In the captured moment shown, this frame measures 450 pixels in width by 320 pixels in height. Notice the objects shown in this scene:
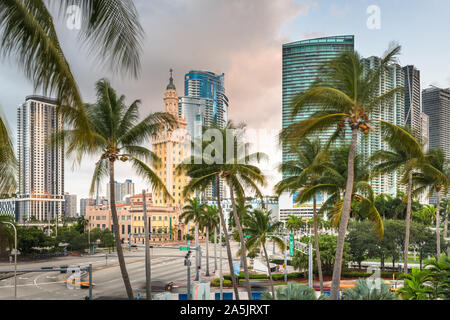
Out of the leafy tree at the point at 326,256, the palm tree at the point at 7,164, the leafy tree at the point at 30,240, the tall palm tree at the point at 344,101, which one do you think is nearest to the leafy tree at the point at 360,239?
the leafy tree at the point at 326,256

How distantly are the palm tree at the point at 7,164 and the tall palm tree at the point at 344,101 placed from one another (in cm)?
670

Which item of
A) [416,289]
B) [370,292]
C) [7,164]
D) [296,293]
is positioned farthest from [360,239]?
[7,164]

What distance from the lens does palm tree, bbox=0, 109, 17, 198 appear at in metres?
5.03

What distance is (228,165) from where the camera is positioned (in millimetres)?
18578

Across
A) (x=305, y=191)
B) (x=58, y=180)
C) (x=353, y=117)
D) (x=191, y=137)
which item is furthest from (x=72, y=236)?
(x=353, y=117)

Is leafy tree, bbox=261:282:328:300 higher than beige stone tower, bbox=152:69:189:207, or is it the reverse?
beige stone tower, bbox=152:69:189:207

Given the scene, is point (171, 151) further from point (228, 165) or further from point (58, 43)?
point (58, 43)

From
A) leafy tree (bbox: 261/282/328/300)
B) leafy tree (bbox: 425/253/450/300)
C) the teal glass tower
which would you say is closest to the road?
the teal glass tower

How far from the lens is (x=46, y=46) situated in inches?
163

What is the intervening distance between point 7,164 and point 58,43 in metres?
2.88

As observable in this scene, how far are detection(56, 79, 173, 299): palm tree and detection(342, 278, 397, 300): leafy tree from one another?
1004 cm

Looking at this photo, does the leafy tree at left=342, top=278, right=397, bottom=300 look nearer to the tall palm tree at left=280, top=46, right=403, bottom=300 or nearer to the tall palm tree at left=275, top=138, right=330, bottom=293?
the tall palm tree at left=280, top=46, right=403, bottom=300
